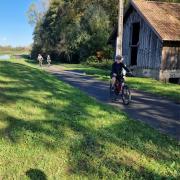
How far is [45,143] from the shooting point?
7.95m

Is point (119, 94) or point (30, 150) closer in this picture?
point (30, 150)

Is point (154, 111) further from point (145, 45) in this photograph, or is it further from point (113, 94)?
point (145, 45)

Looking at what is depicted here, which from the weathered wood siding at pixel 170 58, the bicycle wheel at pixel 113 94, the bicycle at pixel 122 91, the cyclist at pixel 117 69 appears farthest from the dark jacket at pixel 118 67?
the weathered wood siding at pixel 170 58

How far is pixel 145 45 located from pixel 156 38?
66.4 inches

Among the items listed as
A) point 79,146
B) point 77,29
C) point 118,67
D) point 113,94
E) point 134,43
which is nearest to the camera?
point 79,146

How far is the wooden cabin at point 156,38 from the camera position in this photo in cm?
2686

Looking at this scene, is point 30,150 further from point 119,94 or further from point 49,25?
point 49,25

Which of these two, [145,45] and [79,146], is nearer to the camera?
[79,146]

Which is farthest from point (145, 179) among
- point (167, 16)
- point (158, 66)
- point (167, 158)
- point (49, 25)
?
point (49, 25)

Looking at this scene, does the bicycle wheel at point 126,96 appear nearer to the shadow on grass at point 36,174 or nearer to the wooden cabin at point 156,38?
the shadow on grass at point 36,174

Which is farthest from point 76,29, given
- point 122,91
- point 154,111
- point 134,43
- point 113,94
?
point 154,111

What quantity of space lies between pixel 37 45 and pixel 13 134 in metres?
63.4

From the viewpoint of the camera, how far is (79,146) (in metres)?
7.92

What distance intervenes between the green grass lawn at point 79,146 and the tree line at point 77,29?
38461mm
